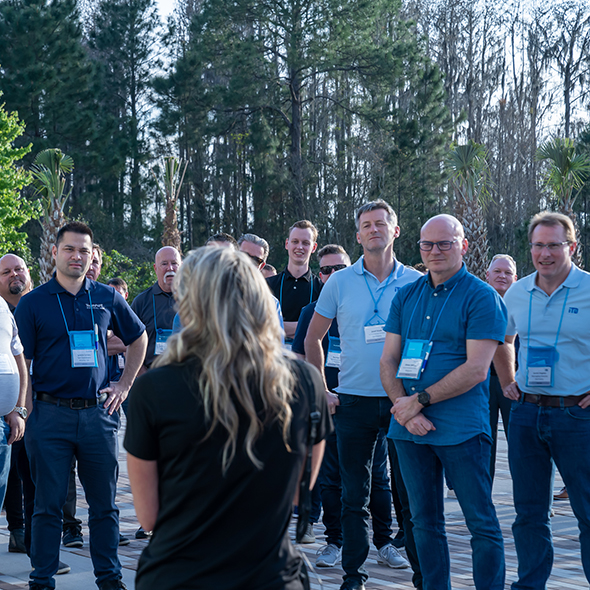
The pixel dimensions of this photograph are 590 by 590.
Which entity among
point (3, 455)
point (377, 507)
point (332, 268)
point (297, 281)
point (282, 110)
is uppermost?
point (282, 110)

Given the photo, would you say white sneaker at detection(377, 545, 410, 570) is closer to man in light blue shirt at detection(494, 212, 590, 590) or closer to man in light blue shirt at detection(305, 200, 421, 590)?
A: man in light blue shirt at detection(305, 200, 421, 590)

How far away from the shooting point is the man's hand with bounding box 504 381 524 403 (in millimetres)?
4246

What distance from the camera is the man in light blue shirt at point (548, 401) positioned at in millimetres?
3945

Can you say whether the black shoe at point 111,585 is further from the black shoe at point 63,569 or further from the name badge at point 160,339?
the name badge at point 160,339

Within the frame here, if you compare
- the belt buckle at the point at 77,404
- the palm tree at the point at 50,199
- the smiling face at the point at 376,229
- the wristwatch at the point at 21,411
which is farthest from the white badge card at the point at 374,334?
the palm tree at the point at 50,199

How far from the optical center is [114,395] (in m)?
4.59

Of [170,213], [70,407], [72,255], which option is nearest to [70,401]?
[70,407]

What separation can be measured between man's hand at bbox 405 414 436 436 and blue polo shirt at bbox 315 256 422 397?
716mm

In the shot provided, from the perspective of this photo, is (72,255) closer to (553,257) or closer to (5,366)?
(5,366)

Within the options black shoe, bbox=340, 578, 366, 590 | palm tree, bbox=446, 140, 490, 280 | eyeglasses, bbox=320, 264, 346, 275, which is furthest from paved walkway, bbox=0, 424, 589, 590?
palm tree, bbox=446, 140, 490, 280

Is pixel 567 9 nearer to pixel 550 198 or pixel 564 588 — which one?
pixel 550 198

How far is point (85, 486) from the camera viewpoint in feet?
14.8

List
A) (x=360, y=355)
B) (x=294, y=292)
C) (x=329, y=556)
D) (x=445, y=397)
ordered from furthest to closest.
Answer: (x=294, y=292) → (x=329, y=556) → (x=360, y=355) → (x=445, y=397)

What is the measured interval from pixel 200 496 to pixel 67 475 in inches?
107
